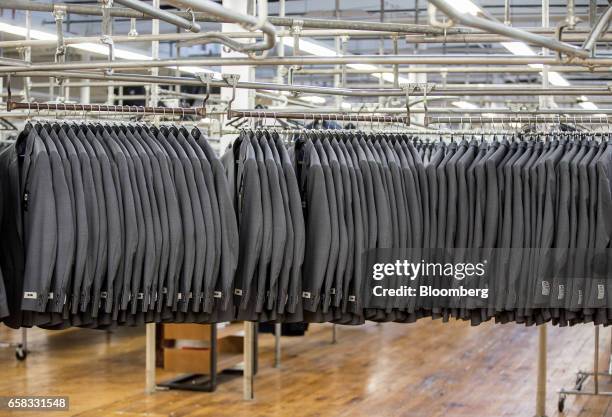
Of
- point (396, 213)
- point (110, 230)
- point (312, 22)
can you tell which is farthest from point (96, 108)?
point (396, 213)

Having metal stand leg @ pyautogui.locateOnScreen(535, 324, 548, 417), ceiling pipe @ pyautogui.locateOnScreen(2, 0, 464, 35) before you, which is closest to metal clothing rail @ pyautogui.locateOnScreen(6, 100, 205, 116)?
ceiling pipe @ pyautogui.locateOnScreen(2, 0, 464, 35)

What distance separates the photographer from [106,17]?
3.64 metres

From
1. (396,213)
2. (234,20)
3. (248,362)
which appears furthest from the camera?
(248,362)

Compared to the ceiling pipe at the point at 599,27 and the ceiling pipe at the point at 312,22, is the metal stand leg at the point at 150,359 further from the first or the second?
the ceiling pipe at the point at 599,27

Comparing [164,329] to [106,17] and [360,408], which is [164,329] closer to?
[360,408]

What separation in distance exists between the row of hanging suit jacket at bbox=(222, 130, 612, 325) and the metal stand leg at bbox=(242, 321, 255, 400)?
132 inches

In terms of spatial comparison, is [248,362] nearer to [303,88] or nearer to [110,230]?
[303,88]

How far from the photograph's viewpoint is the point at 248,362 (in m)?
7.43

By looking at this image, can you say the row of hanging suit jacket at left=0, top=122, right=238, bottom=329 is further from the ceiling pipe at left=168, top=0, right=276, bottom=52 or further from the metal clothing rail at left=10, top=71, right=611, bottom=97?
the ceiling pipe at left=168, top=0, right=276, bottom=52

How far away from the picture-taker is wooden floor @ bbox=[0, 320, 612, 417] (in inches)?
287

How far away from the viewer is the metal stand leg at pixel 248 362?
24.1 feet

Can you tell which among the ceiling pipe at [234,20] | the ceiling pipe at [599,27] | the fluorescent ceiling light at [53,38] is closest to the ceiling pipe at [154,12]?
the ceiling pipe at [234,20]

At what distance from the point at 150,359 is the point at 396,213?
4.04 m

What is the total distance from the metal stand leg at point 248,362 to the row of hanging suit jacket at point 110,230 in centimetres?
351
